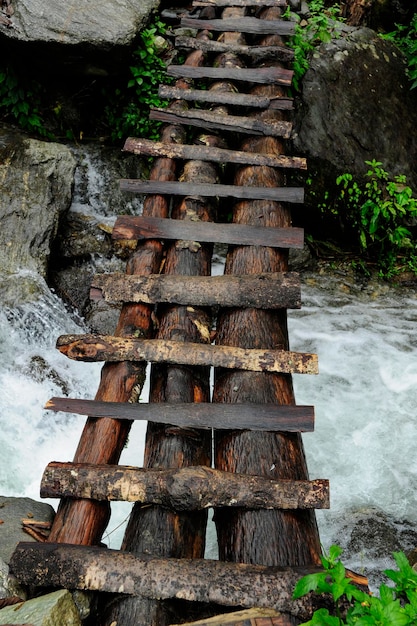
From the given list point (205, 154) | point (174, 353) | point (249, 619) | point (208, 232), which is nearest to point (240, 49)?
point (205, 154)

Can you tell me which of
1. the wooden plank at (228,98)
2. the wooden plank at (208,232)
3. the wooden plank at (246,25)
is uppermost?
the wooden plank at (246,25)

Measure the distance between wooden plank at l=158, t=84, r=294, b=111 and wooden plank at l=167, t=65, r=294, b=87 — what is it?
0.31 meters

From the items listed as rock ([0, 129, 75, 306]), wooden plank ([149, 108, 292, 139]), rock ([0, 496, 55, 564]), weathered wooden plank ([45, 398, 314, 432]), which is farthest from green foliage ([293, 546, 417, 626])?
wooden plank ([149, 108, 292, 139])

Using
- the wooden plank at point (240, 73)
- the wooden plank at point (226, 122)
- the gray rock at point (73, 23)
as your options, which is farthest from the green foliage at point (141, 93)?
the wooden plank at point (226, 122)

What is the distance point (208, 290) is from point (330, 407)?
6.39ft

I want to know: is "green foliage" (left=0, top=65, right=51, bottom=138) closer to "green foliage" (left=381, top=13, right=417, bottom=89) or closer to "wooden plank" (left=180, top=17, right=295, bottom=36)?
"wooden plank" (left=180, top=17, right=295, bottom=36)

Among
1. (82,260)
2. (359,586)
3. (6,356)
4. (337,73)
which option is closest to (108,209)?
(82,260)

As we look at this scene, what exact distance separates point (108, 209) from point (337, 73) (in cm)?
302

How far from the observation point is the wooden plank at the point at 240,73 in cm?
563

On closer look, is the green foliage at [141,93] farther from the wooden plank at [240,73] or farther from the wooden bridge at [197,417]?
the wooden bridge at [197,417]

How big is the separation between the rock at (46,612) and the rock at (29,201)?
3120 millimetres

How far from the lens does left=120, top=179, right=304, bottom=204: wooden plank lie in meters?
4.39

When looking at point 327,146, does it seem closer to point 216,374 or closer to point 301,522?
point 216,374

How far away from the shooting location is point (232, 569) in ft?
7.27
